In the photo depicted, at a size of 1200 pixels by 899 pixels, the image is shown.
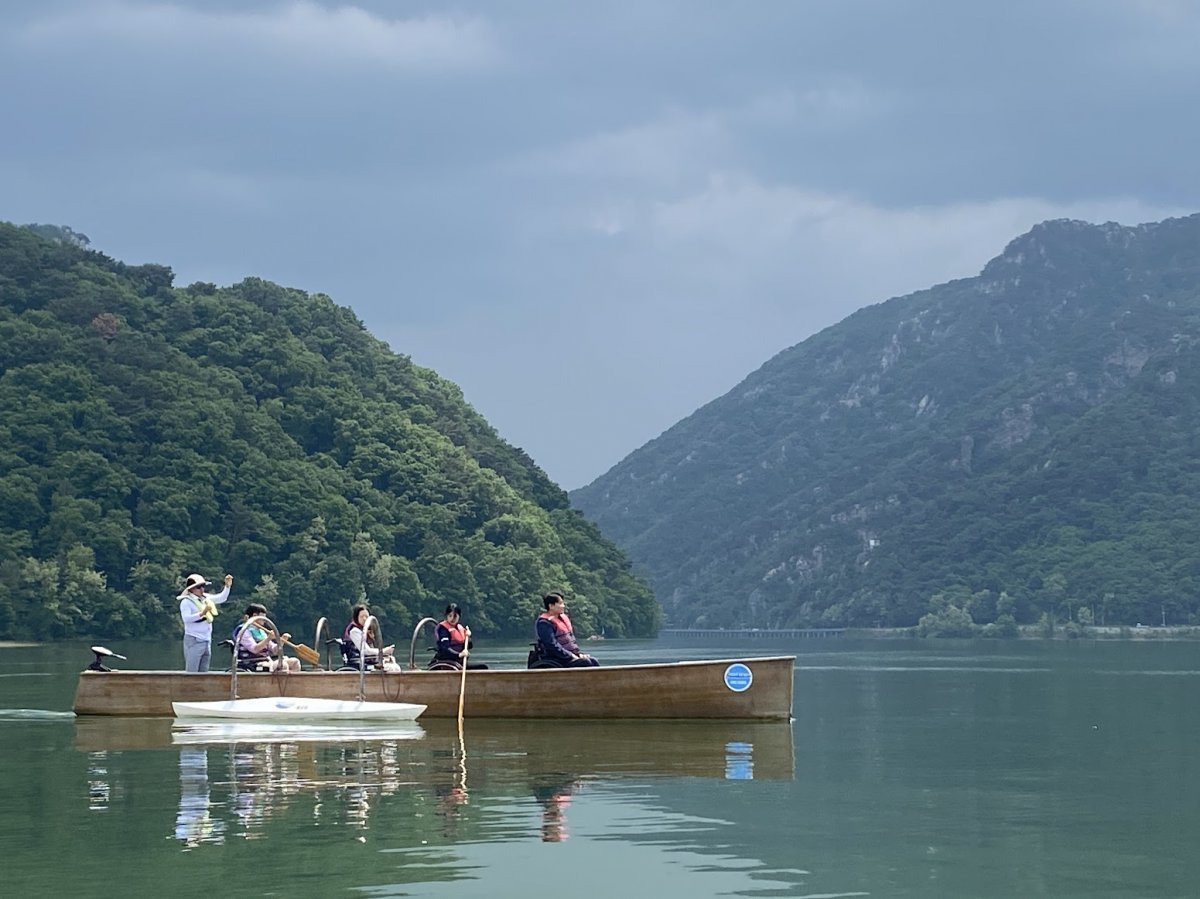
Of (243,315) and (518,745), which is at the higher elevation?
(243,315)

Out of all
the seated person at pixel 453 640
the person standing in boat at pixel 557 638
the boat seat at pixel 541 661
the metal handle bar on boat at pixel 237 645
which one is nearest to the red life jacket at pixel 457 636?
the seated person at pixel 453 640

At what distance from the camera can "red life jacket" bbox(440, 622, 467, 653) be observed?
103ft

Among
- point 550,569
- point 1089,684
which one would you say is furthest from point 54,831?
point 550,569

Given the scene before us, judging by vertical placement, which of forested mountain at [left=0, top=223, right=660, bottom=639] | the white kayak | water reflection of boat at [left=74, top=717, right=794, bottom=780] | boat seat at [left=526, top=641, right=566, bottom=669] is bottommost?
water reflection of boat at [left=74, top=717, right=794, bottom=780]

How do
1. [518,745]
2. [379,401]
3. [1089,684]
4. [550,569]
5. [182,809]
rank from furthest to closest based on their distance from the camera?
[379,401], [550,569], [1089,684], [518,745], [182,809]

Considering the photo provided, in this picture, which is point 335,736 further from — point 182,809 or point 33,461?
point 33,461

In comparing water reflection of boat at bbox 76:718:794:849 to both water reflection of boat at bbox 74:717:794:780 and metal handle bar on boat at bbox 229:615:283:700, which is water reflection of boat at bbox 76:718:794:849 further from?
metal handle bar on boat at bbox 229:615:283:700

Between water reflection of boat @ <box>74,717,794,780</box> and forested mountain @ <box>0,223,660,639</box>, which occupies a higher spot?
forested mountain @ <box>0,223,660,639</box>

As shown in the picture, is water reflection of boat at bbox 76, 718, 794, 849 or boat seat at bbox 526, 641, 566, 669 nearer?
water reflection of boat at bbox 76, 718, 794, 849

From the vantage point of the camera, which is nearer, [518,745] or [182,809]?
[182,809]

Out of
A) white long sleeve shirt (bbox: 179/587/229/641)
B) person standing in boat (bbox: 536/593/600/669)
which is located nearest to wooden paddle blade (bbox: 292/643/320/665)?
white long sleeve shirt (bbox: 179/587/229/641)

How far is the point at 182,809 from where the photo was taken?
18938 millimetres

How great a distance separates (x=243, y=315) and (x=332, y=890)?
129201 mm

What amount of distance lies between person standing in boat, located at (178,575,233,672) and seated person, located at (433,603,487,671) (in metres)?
3.79
